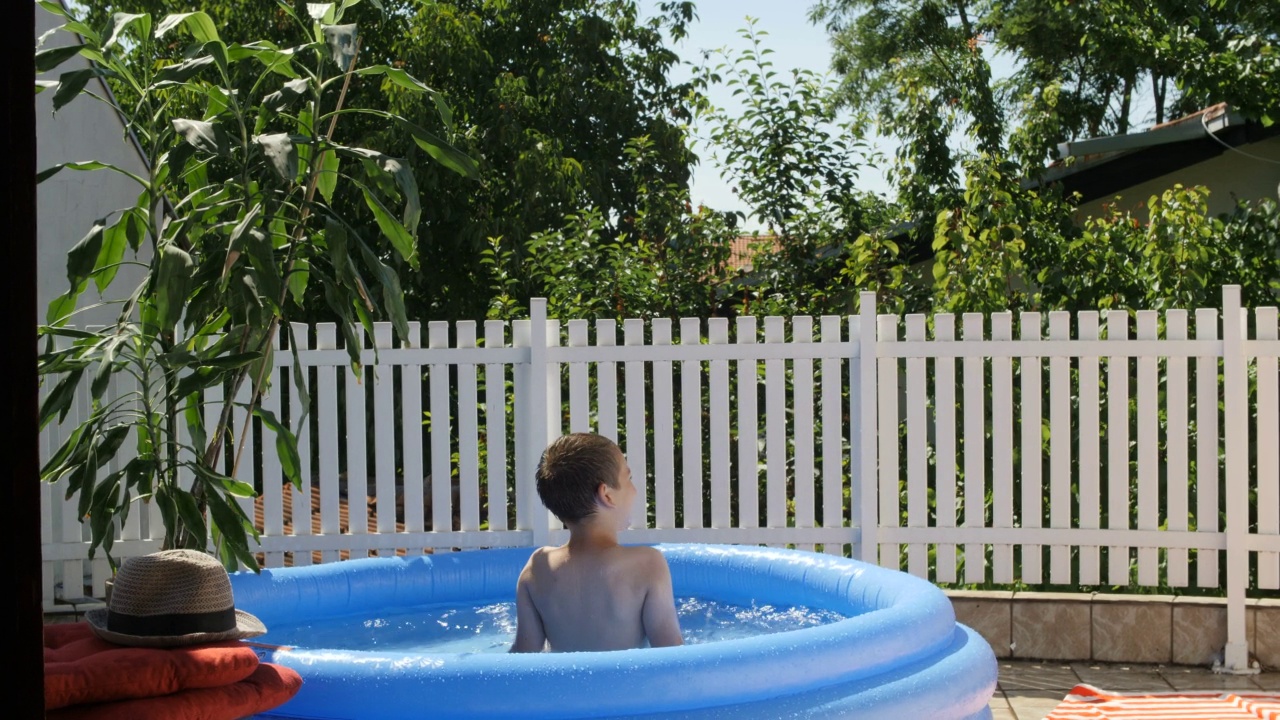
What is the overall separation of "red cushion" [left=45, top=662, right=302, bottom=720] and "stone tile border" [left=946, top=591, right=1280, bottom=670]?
3.66m

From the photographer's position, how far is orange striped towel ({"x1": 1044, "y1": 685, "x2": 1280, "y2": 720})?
Result: 15.0 feet

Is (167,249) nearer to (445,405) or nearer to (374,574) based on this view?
(374,574)

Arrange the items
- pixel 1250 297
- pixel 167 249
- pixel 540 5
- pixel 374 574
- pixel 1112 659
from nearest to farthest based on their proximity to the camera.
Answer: pixel 167 249, pixel 374 574, pixel 1112 659, pixel 1250 297, pixel 540 5

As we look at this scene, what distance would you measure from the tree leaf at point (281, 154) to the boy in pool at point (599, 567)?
4.73ft

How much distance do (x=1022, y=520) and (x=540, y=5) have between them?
32.6ft

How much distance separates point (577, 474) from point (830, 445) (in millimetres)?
2705

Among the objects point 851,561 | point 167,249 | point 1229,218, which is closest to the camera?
point 167,249

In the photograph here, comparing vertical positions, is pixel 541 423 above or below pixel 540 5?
below

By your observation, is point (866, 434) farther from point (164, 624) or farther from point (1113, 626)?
point (164, 624)

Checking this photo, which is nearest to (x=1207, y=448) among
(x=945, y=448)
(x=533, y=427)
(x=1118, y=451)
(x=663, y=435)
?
(x=1118, y=451)

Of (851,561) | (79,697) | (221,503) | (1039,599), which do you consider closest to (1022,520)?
(1039,599)

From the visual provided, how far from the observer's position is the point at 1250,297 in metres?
6.82

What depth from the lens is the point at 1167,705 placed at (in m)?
4.73

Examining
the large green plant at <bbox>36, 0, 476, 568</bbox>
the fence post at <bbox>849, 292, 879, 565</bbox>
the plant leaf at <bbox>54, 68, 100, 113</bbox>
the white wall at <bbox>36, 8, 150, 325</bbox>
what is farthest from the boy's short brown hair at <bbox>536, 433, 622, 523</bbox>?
the white wall at <bbox>36, 8, 150, 325</bbox>
